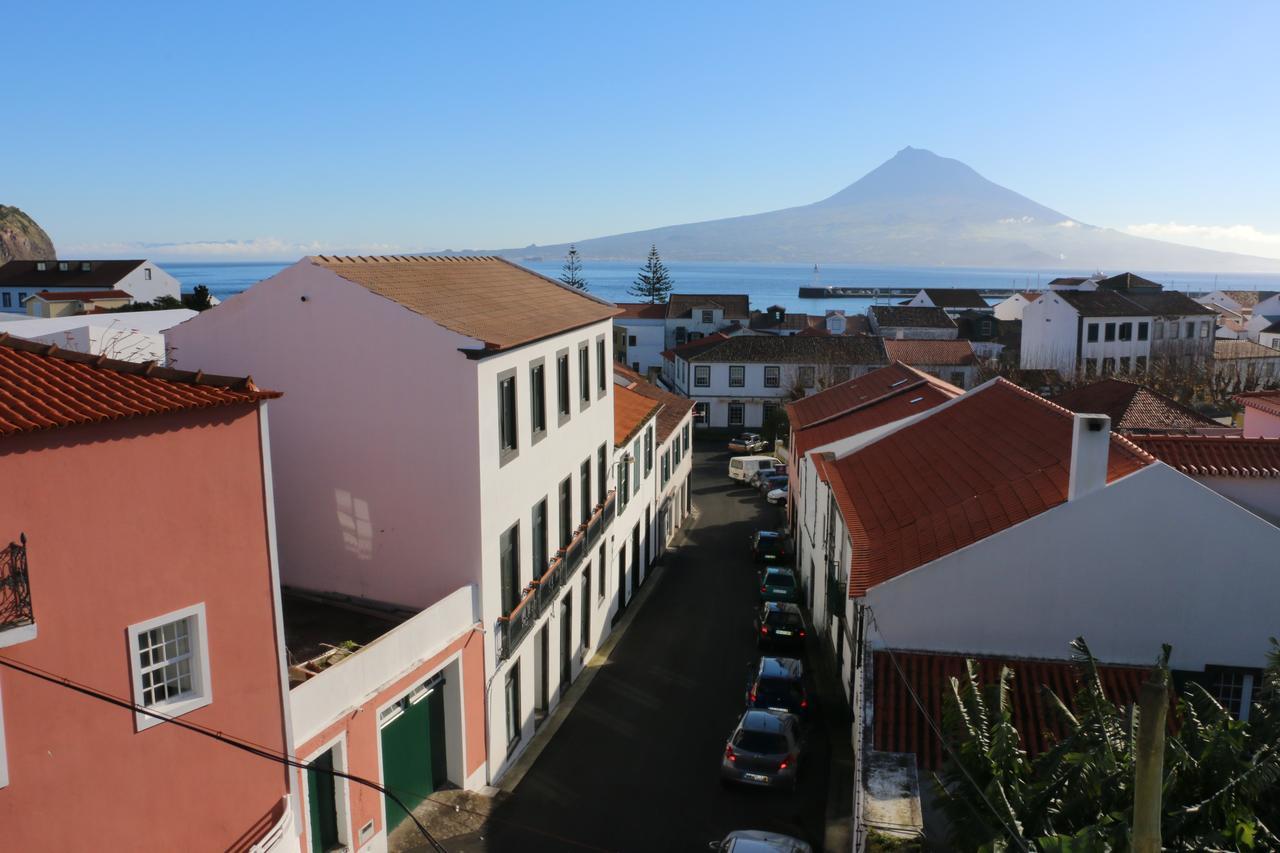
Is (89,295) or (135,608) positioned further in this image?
(89,295)

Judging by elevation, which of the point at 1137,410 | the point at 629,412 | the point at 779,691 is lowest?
the point at 779,691

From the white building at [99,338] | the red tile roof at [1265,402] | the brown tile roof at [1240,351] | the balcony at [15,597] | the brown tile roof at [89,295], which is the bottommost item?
the brown tile roof at [1240,351]

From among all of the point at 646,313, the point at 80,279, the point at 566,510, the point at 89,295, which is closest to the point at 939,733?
the point at 566,510

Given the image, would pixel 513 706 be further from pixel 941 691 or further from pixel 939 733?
pixel 939 733

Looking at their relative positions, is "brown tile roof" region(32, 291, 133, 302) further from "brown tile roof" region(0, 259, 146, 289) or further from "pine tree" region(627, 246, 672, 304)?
"pine tree" region(627, 246, 672, 304)

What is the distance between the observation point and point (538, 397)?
18.8 meters

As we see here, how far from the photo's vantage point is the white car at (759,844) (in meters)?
13.0

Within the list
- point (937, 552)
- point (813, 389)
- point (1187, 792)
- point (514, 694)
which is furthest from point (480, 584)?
point (813, 389)

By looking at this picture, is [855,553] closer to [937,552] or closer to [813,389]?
[937,552]

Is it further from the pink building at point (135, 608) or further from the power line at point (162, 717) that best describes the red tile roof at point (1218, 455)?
the pink building at point (135, 608)

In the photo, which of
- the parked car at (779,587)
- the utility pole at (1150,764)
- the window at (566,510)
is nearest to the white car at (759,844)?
the utility pole at (1150,764)

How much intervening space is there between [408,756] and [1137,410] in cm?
2389

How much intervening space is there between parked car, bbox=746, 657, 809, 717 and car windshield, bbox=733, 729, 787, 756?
1817 millimetres

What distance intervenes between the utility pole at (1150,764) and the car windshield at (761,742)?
10949 mm
